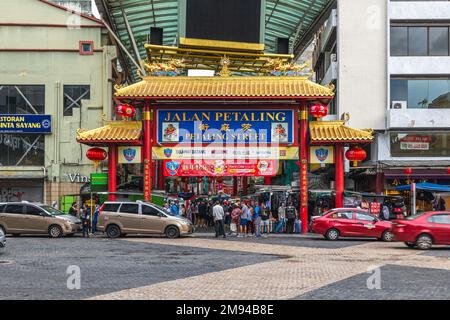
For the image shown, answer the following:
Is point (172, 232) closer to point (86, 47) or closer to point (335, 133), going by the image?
point (335, 133)

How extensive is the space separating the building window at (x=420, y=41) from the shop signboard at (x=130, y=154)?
17.8 meters

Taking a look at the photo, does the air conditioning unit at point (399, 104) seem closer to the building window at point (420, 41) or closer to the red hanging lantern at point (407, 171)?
the building window at point (420, 41)

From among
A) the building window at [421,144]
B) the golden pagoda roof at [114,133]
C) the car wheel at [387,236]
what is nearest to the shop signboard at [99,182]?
the golden pagoda roof at [114,133]

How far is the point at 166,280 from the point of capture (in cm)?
1485

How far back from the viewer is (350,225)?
28.3 metres

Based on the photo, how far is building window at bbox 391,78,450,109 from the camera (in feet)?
134

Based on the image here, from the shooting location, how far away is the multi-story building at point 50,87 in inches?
1631

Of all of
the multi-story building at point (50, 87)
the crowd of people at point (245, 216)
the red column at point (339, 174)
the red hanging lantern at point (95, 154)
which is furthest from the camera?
the multi-story building at point (50, 87)

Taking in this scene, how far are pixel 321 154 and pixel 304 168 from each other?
1.19 meters

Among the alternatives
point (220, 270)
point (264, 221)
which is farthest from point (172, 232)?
point (220, 270)

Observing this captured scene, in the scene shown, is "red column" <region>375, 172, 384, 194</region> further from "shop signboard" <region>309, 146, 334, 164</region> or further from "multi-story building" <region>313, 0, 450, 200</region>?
"shop signboard" <region>309, 146, 334, 164</region>

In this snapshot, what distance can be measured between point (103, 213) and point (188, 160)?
536 centimetres
